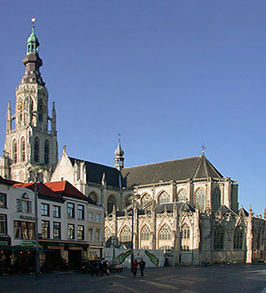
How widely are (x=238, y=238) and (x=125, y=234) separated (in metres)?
17.6

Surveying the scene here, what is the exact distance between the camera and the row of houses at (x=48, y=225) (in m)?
35.9

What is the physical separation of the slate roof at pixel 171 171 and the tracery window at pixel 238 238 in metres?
13.1

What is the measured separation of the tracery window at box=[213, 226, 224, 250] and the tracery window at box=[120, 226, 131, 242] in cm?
1341

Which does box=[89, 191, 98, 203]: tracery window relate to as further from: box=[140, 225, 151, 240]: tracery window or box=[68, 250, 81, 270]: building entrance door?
box=[68, 250, 81, 270]: building entrance door

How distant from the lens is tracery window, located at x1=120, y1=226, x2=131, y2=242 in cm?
7119

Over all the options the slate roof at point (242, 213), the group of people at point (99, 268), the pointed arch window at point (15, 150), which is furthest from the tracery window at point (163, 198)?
the group of people at point (99, 268)

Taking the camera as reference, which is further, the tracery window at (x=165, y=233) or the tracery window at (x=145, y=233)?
the tracery window at (x=145, y=233)

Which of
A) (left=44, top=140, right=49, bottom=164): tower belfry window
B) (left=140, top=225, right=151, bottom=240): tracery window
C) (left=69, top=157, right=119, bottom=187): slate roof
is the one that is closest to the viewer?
(left=140, top=225, right=151, bottom=240): tracery window

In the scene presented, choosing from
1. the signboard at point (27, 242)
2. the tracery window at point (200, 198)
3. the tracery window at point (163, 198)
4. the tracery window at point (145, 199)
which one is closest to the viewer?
the signboard at point (27, 242)

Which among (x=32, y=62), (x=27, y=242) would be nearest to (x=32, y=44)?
(x=32, y=62)

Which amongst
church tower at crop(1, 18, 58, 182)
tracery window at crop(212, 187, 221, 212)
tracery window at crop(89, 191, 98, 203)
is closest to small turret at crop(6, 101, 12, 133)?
church tower at crop(1, 18, 58, 182)

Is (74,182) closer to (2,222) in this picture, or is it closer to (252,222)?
(252,222)

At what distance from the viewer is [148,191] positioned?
85438 mm

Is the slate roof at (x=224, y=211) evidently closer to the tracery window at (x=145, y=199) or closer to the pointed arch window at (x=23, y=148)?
the tracery window at (x=145, y=199)
